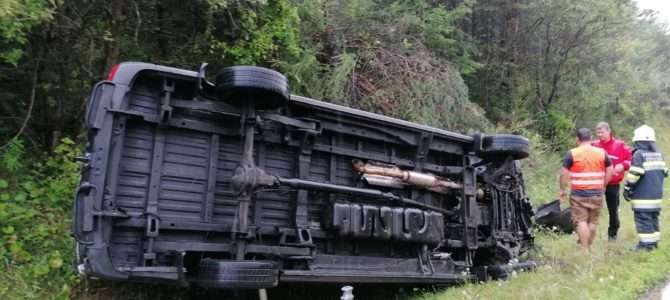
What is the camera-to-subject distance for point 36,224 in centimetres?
475

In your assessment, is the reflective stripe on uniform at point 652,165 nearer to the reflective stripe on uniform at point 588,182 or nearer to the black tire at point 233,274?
the reflective stripe on uniform at point 588,182

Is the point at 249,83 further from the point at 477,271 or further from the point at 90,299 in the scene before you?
the point at 477,271

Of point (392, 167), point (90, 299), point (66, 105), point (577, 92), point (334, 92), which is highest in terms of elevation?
point (577, 92)

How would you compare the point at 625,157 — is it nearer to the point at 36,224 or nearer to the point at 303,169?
the point at 303,169

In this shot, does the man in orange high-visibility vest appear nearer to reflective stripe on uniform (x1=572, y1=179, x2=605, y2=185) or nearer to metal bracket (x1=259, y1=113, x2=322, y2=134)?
reflective stripe on uniform (x1=572, y1=179, x2=605, y2=185)

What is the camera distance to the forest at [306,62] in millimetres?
4785

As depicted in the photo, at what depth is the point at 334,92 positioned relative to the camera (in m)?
8.12

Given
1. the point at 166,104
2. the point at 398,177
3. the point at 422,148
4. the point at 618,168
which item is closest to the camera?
the point at 166,104

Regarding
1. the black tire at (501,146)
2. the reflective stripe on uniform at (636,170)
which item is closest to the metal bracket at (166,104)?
the black tire at (501,146)

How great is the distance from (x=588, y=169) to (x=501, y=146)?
1.11 metres

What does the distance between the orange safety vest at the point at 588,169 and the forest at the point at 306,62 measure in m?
3.16

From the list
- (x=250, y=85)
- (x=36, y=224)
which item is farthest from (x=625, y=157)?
(x=36, y=224)

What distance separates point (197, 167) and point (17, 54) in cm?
220

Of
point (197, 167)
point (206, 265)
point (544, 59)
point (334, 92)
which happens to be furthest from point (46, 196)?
point (544, 59)
